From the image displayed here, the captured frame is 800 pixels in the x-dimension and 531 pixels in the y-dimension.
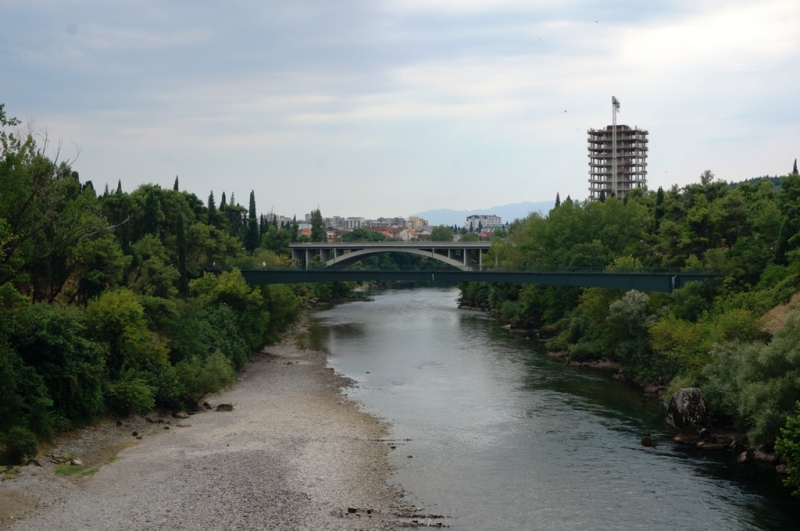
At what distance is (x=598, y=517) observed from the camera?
85.8ft

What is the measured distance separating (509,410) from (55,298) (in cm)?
2752

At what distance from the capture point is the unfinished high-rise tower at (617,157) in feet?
532

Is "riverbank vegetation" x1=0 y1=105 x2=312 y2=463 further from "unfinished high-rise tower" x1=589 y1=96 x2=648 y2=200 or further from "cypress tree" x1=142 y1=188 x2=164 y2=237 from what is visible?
"unfinished high-rise tower" x1=589 y1=96 x2=648 y2=200

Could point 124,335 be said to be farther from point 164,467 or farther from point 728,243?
point 728,243

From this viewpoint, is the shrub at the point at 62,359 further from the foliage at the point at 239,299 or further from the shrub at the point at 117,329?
the foliage at the point at 239,299

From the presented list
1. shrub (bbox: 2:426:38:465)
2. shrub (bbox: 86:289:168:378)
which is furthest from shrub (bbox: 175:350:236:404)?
shrub (bbox: 2:426:38:465)

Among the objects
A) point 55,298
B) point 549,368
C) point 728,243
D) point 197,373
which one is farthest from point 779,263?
point 55,298

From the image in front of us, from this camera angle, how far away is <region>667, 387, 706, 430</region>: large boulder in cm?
3594

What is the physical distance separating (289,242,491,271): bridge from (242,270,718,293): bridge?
33.5 m

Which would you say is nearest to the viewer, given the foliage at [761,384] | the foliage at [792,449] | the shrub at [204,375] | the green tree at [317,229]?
the foliage at [792,449]

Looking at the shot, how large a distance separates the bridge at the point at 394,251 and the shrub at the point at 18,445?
72999 millimetres

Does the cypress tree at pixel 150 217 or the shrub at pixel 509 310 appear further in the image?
the shrub at pixel 509 310

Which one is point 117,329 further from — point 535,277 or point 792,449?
point 535,277

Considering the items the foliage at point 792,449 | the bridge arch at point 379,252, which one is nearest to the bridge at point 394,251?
the bridge arch at point 379,252
